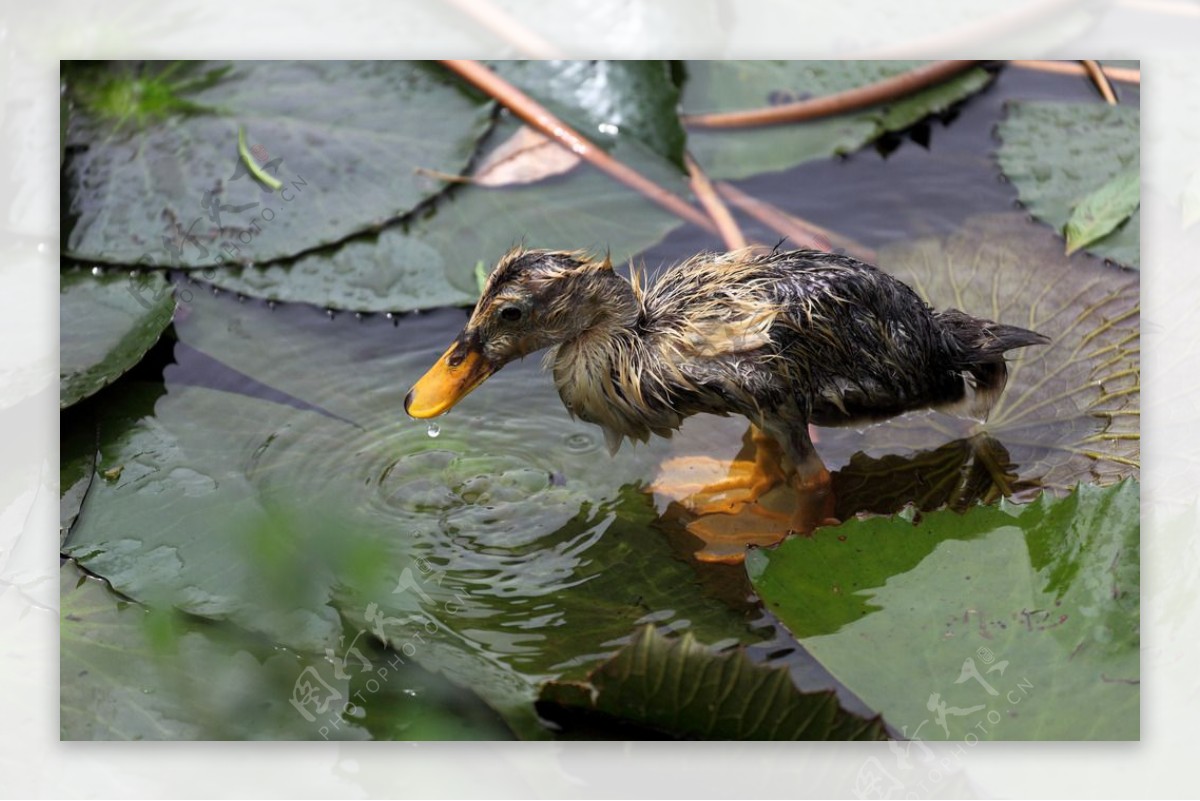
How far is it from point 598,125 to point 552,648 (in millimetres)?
1076

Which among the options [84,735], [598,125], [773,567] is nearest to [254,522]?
[84,735]

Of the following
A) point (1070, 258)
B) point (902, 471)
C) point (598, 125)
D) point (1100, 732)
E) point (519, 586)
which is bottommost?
point (1100, 732)

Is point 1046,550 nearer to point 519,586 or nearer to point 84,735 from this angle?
point 519,586

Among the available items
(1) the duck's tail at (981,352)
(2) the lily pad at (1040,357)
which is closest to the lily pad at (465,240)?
(2) the lily pad at (1040,357)

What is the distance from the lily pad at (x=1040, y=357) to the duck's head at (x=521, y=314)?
538 mm

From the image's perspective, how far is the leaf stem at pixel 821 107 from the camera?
2533 millimetres

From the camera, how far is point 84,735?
6.88 ft

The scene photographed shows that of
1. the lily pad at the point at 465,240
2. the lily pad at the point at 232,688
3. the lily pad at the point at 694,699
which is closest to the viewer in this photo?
the lily pad at the point at 694,699

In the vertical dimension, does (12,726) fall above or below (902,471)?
below

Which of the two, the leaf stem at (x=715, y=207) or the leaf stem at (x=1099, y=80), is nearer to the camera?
the leaf stem at (x=1099, y=80)

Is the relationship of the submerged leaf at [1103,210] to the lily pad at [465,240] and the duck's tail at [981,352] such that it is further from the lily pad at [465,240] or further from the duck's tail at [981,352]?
the lily pad at [465,240]

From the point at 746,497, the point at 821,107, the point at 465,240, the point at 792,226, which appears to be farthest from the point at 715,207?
the point at 746,497

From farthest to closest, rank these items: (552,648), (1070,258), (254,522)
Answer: (1070,258)
(254,522)
(552,648)

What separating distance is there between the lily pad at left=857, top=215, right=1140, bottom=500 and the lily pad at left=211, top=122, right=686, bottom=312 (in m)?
0.49
